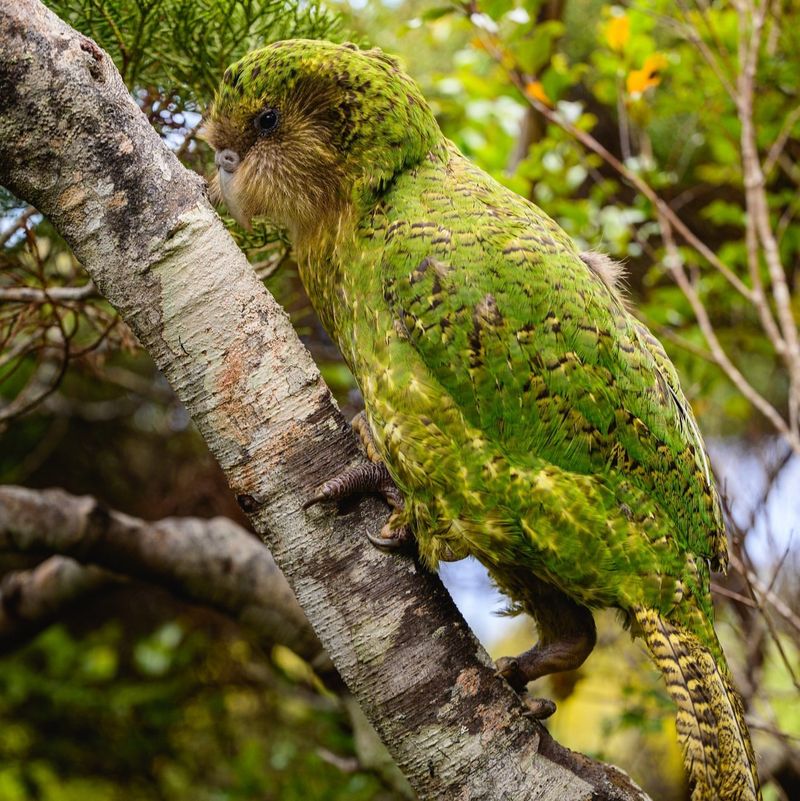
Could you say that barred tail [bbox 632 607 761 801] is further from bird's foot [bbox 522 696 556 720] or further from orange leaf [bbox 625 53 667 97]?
orange leaf [bbox 625 53 667 97]

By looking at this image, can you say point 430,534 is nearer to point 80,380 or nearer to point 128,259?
point 128,259

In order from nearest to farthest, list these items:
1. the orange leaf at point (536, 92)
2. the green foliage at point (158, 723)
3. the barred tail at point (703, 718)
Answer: the barred tail at point (703, 718) < the orange leaf at point (536, 92) < the green foliage at point (158, 723)

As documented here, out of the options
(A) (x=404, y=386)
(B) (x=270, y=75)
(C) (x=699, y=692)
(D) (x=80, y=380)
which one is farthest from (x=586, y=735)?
(B) (x=270, y=75)

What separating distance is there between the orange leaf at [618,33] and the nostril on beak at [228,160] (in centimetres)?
157

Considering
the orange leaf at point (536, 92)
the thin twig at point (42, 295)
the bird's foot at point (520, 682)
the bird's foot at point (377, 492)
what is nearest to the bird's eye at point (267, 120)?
the thin twig at point (42, 295)

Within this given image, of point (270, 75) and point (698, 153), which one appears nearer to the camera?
point (270, 75)

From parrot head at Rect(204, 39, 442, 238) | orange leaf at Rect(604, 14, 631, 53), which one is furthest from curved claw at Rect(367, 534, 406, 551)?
orange leaf at Rect(604, 14, 631, 53)

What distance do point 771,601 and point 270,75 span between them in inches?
79.8

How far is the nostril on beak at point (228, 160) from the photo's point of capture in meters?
2.18

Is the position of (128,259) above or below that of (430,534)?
above

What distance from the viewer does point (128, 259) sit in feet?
5.33

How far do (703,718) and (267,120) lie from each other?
1666 mm

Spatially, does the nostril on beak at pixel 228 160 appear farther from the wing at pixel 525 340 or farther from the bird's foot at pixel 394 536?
the bird's foot at pixel 394 536

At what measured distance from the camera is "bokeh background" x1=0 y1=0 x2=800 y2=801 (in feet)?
9.19
